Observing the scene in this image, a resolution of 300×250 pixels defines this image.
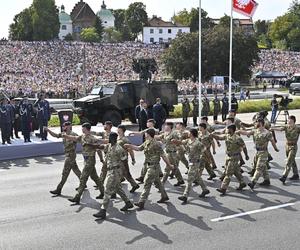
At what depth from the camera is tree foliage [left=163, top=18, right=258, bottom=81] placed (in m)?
66.4

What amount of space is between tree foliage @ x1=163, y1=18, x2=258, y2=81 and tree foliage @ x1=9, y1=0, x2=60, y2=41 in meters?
49.8

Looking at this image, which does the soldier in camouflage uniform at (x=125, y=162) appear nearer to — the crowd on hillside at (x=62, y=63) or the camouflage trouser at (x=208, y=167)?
the camouflage trouser at (x=208, y=167)

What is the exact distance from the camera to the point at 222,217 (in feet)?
33.8

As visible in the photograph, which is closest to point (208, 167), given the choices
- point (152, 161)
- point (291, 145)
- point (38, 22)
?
point (291, 145)

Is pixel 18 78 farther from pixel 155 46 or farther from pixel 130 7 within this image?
pixel 130 7

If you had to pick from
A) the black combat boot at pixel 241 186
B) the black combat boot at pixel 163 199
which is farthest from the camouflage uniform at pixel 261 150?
the black combat boot at pixel 163 199

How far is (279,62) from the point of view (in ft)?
311

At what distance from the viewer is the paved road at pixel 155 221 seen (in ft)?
28.8

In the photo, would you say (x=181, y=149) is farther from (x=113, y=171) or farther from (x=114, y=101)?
(x=114, y=101)

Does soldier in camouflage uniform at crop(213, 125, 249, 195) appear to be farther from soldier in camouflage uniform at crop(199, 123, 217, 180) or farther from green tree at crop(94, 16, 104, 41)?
green tree at crop(94, 16, 104, 41)

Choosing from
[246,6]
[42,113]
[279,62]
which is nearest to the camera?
[42,113]

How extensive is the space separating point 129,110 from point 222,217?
1605 centimetres

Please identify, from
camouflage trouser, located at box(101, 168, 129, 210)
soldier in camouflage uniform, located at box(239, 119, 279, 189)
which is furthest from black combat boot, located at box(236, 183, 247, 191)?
camouflage trouser, located at box(101, 168, 129, 210)

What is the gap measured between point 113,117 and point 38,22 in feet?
296
